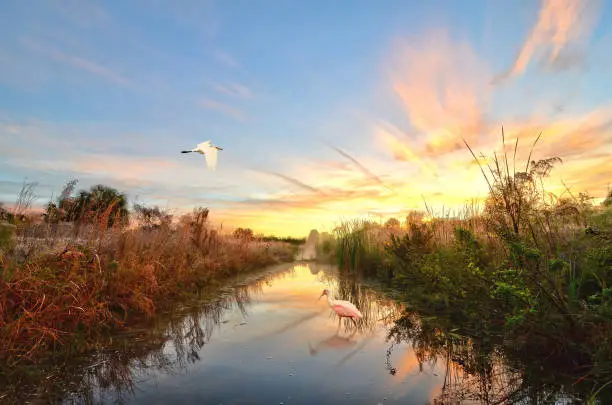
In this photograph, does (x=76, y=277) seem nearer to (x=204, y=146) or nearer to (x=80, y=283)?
(x=80, y=283)

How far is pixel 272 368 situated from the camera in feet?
13.8

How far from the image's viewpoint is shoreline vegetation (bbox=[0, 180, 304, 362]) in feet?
14.9

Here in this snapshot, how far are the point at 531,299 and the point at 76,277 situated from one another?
5.57 m

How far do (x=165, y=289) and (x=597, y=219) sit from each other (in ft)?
24.0

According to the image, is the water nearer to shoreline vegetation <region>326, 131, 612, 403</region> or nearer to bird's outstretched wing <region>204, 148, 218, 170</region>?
shoreline vegetation <region>326, 131, 612, 403</region>

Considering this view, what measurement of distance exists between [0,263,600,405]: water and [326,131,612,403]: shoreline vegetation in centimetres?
18

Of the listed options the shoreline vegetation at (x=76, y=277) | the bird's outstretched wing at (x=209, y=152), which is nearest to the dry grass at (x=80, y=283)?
the shoreline vegetation at (x=76, y=277)

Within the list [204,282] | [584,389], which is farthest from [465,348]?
[204,282]

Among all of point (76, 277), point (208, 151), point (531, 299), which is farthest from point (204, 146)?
point (531, 299)

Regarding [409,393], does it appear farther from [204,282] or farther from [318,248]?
[318,248]

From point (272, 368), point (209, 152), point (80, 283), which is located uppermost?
point (209, 152)

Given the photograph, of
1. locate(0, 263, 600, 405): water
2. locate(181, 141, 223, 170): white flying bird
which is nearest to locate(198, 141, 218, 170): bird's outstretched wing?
locate(181, 141, 223, 170): white flying bird

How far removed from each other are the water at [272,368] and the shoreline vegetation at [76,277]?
0.49m

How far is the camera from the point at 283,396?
3.49 m
